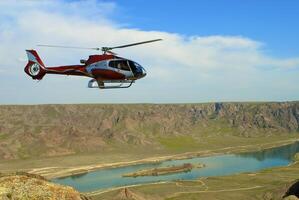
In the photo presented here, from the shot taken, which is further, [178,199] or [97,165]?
[97,165]

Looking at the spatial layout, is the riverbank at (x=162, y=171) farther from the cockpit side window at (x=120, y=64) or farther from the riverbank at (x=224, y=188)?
the cockpit side window at (x=120, y=64)

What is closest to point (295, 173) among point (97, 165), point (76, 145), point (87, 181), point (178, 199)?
point (178, 199)

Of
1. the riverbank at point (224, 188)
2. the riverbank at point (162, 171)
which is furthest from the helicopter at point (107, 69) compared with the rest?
the riverbank at point (162, 171)

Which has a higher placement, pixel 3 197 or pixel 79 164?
pixel 79 164

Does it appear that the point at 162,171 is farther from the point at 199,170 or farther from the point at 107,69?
the point at 107,69

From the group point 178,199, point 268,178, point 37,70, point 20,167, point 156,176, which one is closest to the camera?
point 37,70

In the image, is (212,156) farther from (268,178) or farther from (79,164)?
(268,178)
